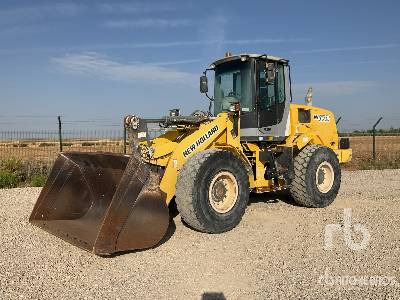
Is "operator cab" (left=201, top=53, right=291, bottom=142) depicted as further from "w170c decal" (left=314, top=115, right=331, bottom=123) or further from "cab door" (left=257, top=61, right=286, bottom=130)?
"w170c decal" (left=314, top=115, right=331, bottom=123)

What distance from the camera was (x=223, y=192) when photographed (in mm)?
6918

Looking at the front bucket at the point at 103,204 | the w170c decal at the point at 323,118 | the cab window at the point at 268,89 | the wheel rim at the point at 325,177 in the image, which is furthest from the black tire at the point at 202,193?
the w170c decal at the point at 323,118

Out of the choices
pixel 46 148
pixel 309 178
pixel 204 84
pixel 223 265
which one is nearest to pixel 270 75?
pixel 204 84

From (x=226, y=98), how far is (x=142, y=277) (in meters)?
4.26

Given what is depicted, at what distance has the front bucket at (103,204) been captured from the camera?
5266 millimetres

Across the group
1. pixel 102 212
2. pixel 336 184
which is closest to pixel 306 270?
pixel 102 212

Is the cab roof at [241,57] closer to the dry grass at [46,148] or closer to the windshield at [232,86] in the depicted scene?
the windshield at [232,86]

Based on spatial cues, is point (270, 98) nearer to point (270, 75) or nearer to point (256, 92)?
point (256, 92)

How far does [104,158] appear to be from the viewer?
666cm

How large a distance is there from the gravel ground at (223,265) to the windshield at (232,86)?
2.08 meters

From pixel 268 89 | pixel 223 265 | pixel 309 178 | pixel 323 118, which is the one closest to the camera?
pixel 223 265

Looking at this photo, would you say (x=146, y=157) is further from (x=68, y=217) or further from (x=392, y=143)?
(x=392, y=143)

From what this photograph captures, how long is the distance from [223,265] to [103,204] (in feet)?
7.79

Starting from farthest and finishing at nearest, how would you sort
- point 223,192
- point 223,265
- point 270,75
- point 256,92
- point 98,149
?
point 98,149 < point 256,92 < point 270,75 < point 223,192 < point 223,265
